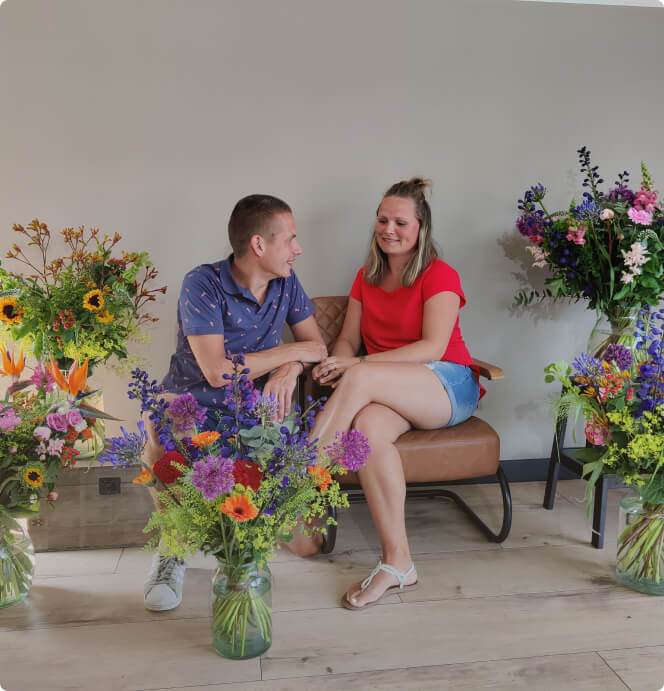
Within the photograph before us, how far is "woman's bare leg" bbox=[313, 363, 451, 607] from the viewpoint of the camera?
2186 mm

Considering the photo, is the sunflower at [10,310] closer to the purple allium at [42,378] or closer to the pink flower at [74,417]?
the purple allium at [42,378]

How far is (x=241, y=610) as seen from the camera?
1.71 m

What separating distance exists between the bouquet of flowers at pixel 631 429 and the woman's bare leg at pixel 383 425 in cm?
50

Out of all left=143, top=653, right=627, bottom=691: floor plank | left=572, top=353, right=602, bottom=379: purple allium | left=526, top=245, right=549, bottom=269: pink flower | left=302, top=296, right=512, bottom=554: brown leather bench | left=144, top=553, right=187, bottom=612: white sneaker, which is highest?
left=526, top=245, right=549, bottom=269: pink flower

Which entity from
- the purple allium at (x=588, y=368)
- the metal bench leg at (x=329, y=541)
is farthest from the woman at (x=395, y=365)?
the purple allium at (x=588, y=368)

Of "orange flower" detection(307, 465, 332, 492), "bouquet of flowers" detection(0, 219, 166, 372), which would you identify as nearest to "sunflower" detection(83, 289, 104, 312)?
"bouquet of flowers" detection(0, 219, 166, 372)

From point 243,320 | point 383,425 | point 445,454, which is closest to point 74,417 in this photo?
point 243,320

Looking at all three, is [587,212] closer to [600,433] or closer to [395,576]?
[600,433]

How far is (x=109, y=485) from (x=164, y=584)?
21.8 inches

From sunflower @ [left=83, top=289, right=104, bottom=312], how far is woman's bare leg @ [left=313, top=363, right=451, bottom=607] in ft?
2.81

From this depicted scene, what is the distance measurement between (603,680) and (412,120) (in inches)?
87.0

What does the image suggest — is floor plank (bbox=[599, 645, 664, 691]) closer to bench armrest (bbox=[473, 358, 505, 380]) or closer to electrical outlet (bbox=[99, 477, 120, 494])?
bench armrest (bbox=[473, 358, 505, 380])

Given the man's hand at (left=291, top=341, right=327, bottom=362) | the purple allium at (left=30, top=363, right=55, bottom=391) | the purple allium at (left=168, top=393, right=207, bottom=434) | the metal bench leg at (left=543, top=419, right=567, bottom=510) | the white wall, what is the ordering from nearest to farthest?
the purple allium at (left=168, top=393, right=207, bottom=434) < the purple allium at (left=30, top=363, right=55, bottom=391) < the man's hand at (left=291, top=341, right=327, bottom=362) < the white wall < the metal bench leg at (left=543, top=419, right=567, bottom=510)

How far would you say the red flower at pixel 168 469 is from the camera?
1.62 metres
